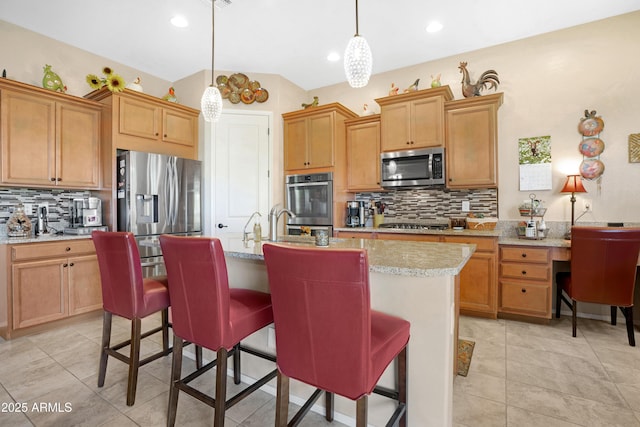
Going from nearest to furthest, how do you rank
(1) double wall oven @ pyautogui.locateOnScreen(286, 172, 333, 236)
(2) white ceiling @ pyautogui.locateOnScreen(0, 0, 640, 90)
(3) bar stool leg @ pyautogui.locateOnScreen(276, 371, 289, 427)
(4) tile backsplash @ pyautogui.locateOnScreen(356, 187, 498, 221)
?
(3) bar stool leg @ pyautogui.locateOnScreen(276, 371, 289, 427)
(2) white ceiling @ pyautogui.locateOnScreen(0, 0, 640, 90)
(4) tile backsplash @ pyautogui.locateOnScreen(356, 187, 498, 221)
(1) double wall oven @ pyautogui.locateOnScreen(286, 172, 333, 236)

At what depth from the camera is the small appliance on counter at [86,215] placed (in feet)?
10.2

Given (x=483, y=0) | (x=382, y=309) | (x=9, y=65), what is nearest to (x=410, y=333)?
(x=382, y=309)

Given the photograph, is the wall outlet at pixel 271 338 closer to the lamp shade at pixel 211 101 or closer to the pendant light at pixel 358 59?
the pendant light at pixel 358 59

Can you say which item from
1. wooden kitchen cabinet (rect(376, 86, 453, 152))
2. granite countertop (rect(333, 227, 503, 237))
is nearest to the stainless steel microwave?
wooden kitchen cabinet (rect(376, 86, 453, 152))

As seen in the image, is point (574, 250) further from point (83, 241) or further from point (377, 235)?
point (83, 241)

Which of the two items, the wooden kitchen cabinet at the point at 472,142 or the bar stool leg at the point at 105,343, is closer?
the bar stool leg at the point at 105,343

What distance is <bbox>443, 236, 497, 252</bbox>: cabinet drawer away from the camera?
9.71ft

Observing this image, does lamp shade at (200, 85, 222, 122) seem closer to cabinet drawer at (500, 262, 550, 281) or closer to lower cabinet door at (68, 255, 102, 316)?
lower cabinet door at (68, 255, 102, 316)

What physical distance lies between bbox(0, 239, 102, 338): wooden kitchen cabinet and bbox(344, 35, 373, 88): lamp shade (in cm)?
299

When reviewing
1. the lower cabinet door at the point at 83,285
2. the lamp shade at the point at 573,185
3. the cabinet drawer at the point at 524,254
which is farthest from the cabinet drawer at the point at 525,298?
the lower cabinet door at the point at 83,285

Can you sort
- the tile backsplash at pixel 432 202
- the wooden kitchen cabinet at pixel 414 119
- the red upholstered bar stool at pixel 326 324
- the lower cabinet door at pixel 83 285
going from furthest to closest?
1. the tile backsplash at pixel 432 202
2. the wooden kitchen cabinet at pixel 414 119
3. the lower cabinet door at pixel 83 285
4. the red upholstered bar stool at pixel 326 324

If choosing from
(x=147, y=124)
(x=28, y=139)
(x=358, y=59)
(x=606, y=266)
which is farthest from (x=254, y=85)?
(x=606, y=266)

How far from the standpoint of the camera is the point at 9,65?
9.64 feet

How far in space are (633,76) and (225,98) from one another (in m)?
4.50
